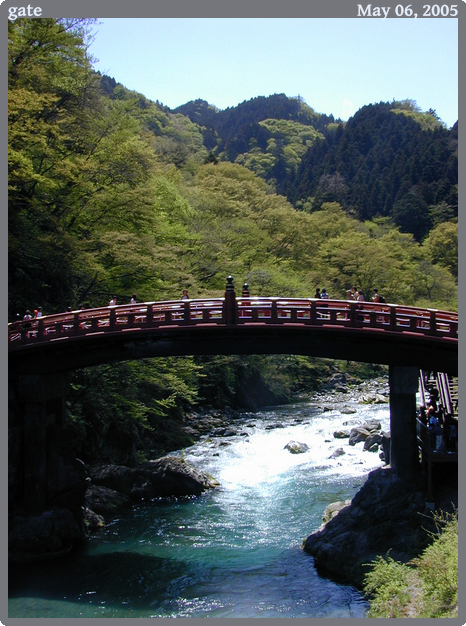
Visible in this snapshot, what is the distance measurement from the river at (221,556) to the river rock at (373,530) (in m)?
0.66

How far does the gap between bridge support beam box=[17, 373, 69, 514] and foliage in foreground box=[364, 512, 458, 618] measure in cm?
1237

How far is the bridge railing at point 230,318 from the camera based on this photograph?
71.7 ft

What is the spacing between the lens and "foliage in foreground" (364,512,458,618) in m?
15.9

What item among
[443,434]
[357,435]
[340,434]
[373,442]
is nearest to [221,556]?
[443,434]

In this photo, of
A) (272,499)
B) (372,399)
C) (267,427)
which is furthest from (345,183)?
(272,499)

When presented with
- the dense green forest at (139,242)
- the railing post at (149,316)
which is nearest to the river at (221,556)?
the dense green forest at (139,242)

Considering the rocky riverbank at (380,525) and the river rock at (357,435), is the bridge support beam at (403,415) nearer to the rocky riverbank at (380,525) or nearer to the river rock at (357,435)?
the rocky riverbank at (380,525)

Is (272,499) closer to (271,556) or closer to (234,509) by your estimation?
(234,509)

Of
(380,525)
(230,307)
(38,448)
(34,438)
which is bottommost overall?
(380,525)

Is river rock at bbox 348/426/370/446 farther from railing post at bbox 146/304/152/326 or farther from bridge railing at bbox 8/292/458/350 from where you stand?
railing post at bbox 146/304/152/326

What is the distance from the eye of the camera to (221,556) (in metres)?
22.5

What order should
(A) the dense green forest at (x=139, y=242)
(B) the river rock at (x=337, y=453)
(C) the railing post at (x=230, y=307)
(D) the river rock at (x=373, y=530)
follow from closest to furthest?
(D) the river rock at (x=373, y=530), (C) the railing post at (x=230, y=307), (A) the dense green forest at (x=139, y=242), (B) the river rock at (x=337, y=453)

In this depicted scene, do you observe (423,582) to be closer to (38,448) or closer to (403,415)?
(403,415)

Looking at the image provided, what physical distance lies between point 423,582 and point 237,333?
10.3 meters
